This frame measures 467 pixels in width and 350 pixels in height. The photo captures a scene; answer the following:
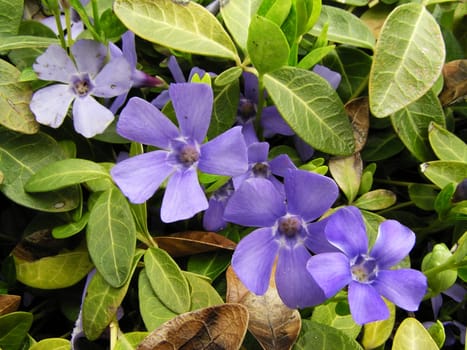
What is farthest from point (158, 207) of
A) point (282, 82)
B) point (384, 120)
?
point (384, 120)

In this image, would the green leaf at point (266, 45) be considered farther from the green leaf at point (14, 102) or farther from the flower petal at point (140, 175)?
the green leaf at point (14, 102)

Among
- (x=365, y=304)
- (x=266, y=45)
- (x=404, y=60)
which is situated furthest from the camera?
(x=404, y=60)

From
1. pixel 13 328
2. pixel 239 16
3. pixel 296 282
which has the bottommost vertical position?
pixel 13 328

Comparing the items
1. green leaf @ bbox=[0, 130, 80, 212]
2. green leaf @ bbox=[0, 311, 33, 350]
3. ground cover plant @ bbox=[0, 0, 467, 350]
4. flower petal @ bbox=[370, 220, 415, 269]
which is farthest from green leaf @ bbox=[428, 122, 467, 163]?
green leaf @ bbox=[0, 311, 33, 350]

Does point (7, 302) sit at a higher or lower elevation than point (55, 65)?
lower

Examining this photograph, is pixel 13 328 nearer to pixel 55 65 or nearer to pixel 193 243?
pixel 193 243

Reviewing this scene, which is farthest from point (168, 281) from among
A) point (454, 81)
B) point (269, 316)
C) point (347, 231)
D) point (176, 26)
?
point (454, 81)

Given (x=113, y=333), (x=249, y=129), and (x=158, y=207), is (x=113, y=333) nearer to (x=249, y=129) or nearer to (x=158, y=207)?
(x=158, y=207)

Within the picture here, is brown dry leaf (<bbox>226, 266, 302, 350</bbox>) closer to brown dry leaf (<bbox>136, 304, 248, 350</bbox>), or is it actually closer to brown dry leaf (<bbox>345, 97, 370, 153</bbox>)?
brown dry leaf (<bbox>136, 304, 248, 350</bbox>)
